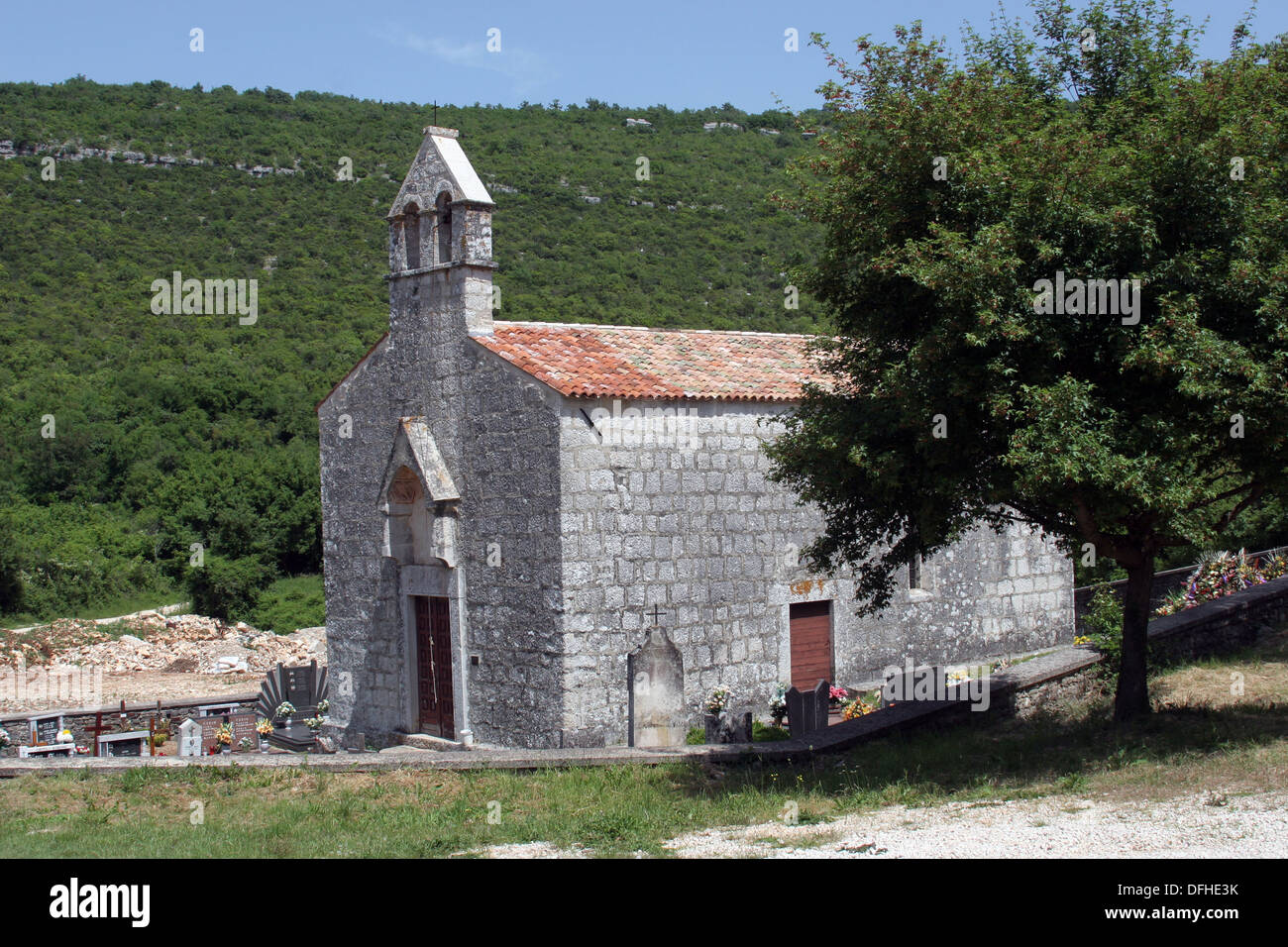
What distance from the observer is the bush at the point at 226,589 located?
3478 centimetres

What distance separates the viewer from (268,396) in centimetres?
4256

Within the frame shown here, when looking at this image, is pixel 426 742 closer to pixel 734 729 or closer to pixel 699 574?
pixel 734 729

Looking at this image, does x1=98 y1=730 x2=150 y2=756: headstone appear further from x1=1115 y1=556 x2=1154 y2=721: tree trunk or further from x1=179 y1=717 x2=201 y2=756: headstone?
x1=1115 y1=556 x2=1154 y2=721: tree trunk

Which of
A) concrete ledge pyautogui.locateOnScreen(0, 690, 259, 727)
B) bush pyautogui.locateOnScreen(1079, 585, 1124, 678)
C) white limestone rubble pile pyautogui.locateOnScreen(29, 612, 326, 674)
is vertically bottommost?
white limestone rubble pile pyautogui.locateOnScreen(29, 612, 326, 674)

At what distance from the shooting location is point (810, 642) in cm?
1602

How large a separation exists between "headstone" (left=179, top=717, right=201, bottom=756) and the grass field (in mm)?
3521

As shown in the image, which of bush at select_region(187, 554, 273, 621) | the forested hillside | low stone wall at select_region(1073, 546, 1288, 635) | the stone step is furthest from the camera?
the forested hillside

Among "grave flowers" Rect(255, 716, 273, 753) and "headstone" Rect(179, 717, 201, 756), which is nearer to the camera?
"headstone" Rect(179, 717, 201, 756)

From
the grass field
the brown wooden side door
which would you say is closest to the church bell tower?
the brown wooden side door

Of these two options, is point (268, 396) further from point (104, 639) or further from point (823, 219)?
point (823, 219)

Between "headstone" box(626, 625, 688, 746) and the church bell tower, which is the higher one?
the church bell tower

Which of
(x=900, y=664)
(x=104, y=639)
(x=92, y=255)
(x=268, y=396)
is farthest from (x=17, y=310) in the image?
(x=900, y=664)

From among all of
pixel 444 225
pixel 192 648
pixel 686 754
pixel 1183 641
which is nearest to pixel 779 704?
pixel 686 754

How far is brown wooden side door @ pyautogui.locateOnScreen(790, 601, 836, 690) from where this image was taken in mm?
15828
